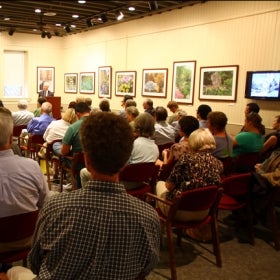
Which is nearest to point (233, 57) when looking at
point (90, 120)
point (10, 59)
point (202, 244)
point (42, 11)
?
point (202, 244)

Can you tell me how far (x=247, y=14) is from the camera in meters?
6.38

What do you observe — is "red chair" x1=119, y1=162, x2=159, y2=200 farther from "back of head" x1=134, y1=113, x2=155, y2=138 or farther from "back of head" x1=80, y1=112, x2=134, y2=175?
"back of head" x1=80, y1=112, x2=134, y2=175

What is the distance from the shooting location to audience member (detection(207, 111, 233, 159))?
3.74 m

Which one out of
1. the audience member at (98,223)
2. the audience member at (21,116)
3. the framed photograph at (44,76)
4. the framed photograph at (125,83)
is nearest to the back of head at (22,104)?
the audience member at (21,116)

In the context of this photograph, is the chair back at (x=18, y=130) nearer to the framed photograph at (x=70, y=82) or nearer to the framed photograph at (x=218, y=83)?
the framed photograph at (x=218, y=83)

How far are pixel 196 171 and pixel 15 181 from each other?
4.66 ft

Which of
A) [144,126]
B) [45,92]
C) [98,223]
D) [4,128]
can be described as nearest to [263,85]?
[144,126]

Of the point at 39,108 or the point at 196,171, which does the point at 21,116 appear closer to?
the point at 39,108

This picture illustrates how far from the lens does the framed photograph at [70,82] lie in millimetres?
11844

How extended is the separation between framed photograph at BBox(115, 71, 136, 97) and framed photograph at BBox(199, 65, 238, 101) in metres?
2.48

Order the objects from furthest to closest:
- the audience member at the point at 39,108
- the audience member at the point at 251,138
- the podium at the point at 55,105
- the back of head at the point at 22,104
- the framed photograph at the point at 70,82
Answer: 1. the framed photograph at the point at 70,82
2. the podium at the point at 55,105
3. the audience member at the point at 39,108
4. the back of head at the point at 22,104
5. the audience member at the point at 251,138

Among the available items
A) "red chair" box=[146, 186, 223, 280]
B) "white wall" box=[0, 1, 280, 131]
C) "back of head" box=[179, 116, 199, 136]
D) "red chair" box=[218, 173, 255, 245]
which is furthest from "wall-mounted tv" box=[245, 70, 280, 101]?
"red chair" box=[146, 186, 223, 280]

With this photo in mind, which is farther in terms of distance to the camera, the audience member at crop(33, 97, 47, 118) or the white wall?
the audience member at crop(33, 97, 47, 118)

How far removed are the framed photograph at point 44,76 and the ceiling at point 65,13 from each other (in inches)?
45.9
